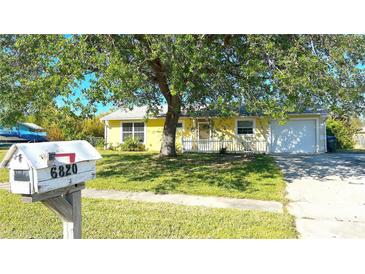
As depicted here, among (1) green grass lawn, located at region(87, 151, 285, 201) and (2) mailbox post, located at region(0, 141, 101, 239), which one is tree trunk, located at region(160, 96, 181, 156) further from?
(2) mailbox post, located at region(0, 141, 101, 239)

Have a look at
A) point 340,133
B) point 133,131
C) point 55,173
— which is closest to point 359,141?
point 340,133

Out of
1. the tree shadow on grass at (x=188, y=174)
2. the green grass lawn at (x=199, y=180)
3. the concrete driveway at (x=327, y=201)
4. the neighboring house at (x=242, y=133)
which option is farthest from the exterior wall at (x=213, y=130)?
the concrete driveway at (x=327, y=201)

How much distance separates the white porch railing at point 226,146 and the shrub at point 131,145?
9.35 feet

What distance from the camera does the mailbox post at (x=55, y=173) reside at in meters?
2.55

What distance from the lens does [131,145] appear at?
1933 centimetres

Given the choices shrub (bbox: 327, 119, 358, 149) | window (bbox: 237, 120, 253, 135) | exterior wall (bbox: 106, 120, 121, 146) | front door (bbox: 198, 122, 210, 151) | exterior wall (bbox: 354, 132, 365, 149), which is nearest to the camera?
window (bbox: 237, 120, 253, 135)

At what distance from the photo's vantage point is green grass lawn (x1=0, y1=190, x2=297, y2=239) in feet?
14.0

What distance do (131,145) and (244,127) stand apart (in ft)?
23.0

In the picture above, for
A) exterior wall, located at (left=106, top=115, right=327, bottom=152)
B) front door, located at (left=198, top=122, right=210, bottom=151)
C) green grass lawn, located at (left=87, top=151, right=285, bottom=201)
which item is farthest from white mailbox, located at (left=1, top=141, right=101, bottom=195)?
front door, located at (left=198, top=122, right=210, bottom=151)

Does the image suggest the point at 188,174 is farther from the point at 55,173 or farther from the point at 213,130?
the point at 213,130

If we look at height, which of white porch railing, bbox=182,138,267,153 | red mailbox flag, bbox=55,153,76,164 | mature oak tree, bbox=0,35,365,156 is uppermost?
mature oak tree, bbox=0,35,365,156

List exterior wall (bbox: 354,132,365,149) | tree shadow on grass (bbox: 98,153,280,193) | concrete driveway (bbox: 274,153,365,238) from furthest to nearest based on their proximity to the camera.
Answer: exterior wall (bbox: 354,132,365,149), tree shadow on grass (bbox: 98,153,280,193), concrete driveway (bbox: 274,153,365,238)
